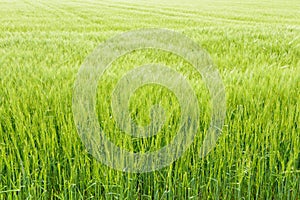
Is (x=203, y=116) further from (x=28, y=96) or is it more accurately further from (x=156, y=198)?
(x=28, y=96)

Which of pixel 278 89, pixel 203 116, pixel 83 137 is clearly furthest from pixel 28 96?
pixel 278 89

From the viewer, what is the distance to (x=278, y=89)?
1765 millimetres

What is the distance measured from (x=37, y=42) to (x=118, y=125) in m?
2.94

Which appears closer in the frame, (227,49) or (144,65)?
(144,65)

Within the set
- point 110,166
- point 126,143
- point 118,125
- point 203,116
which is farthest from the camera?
point 203,116

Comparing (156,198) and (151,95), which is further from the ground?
(151,95)

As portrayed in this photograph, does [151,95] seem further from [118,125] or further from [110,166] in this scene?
[110,166]

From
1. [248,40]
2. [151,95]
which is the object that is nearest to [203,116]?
[151,95]

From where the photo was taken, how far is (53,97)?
1.69 metres

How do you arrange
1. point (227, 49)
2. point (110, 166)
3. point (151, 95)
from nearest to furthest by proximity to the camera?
point (110, 166)
point (151, 95)
point (227, 49)

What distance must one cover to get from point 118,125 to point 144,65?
119cm

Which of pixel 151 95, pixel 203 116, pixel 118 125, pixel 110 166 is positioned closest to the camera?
pixel 110 166

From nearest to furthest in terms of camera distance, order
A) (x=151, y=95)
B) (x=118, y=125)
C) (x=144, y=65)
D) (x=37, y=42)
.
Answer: (x=118, y=125)
(x=151, y=95)
(x=144, y=65)
(x=37, y=42)

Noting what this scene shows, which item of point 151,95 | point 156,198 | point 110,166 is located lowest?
point 156,198
